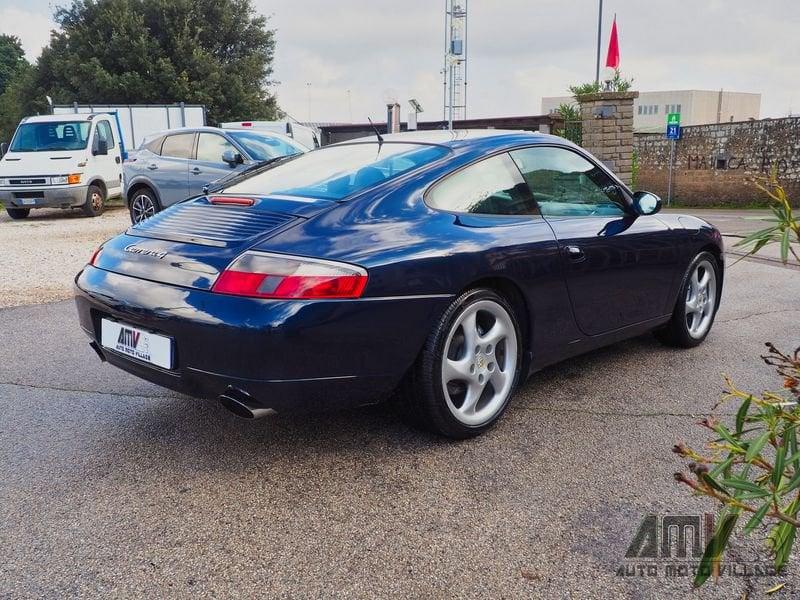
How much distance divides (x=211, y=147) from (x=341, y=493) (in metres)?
9.18

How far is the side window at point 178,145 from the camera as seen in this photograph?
1128 cm

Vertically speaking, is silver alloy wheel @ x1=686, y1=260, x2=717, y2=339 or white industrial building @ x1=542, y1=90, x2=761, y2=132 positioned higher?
white industrial building @ x1=542, y1=90, x2=761, y2=132

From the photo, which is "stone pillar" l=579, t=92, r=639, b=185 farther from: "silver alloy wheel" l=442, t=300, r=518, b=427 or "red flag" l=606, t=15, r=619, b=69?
"silver alloy wheel" l=442, t=300, r=518, b=427

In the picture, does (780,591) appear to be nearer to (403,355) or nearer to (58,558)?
(403,355)

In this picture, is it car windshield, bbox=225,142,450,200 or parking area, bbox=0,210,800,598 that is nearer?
parking area, bbox=0,210,800,598

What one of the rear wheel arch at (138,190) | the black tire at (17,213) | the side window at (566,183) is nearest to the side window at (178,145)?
the rear wheel arch at (138,190)

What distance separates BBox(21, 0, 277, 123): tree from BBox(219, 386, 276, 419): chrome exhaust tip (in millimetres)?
34214

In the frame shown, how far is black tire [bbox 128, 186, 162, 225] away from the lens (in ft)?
38.3

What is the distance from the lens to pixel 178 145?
37.5ft

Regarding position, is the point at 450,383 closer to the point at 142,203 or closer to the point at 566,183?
the point at 566,183

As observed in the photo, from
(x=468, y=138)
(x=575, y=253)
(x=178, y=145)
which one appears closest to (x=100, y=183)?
(x=178, y=145)

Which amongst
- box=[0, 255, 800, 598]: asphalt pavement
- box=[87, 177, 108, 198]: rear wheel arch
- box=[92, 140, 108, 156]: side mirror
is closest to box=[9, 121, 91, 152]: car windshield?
box=[92, 140, 108, 156]: side mirror

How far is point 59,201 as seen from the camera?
1418cm

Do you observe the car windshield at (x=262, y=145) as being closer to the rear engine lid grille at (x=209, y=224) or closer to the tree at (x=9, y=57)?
the rear engine lid grille at (x=209, y=224)
